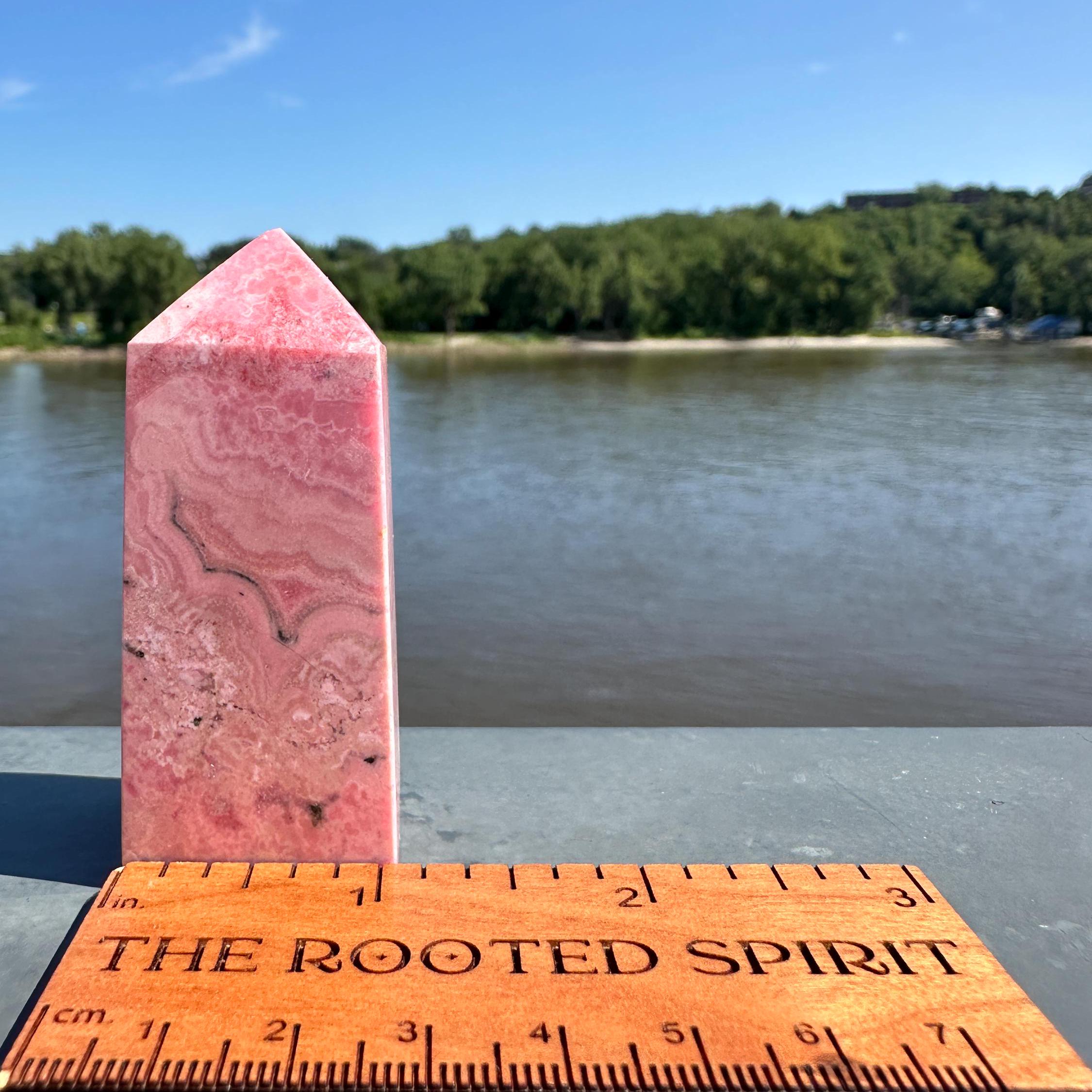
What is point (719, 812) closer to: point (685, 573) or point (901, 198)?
point (685, 573)

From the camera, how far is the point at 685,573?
32.3ft

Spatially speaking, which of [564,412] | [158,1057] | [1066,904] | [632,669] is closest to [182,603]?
[158,1057]

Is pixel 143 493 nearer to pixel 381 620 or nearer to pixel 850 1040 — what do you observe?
pixel 381 620

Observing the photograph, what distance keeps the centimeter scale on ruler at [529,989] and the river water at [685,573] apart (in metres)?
3.71

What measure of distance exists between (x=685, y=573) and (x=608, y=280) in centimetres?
6767

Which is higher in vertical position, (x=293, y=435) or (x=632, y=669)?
(x=293, y=435)

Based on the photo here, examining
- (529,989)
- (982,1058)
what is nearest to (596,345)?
(529,989)

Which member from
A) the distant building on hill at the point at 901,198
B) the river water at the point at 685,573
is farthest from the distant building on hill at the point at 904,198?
the river water at the point at 685,573

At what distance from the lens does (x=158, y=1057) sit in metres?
1.84

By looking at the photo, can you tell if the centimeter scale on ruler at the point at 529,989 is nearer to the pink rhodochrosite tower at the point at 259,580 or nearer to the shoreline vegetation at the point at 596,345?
the pink rhodochrosite tower at the point at 259,580

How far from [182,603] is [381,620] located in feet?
1.55

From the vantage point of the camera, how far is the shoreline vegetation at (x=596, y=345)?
59.2 m

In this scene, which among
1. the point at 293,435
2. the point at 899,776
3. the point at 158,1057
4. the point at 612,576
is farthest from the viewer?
the point at 612,576

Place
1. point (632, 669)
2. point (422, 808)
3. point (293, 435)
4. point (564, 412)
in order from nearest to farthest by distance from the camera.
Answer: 1. point (293, 435)
2. point (422, 808)
3. point (632, 669)
4. point (564, 412)
